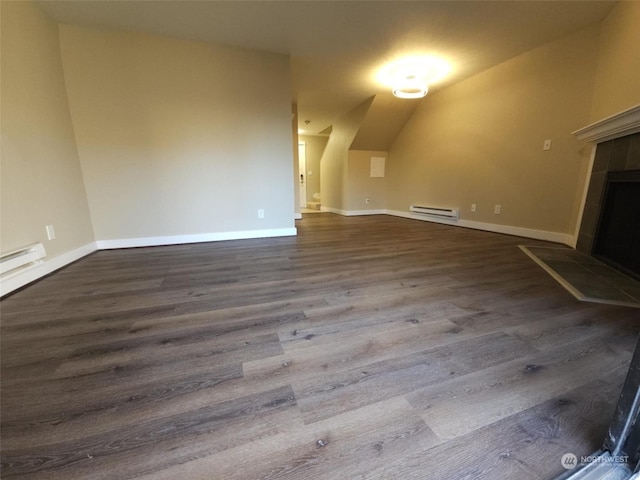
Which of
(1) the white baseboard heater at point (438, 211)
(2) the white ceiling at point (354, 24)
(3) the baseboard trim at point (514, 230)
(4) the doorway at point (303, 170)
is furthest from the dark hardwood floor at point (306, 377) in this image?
(4) the doorway at point (303, 170)

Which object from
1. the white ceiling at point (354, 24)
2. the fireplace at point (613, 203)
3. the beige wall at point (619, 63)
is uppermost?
the white ceiling at point (354, 24)

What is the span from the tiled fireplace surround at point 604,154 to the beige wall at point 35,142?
4.75m

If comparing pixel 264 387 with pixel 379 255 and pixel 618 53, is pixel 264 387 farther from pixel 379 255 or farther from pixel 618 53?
pixel 618 53

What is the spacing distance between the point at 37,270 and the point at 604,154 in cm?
529

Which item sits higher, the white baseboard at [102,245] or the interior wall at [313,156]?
the interior wall at [313,156]

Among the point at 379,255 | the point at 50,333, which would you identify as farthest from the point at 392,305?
the point at 50,333

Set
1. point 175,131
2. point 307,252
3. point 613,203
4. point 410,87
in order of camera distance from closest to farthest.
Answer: point 613,203 → point 307,252 → point 175,131 → point 410,87

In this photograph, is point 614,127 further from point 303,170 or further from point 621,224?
point 303,170

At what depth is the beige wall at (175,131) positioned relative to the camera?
106 inches

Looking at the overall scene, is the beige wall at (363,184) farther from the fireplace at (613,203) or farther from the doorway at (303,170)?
the fireplace at (613,203)

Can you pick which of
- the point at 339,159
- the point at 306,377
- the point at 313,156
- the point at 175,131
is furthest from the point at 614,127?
A: the point at 313,156

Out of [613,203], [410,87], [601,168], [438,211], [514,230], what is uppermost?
[410,87]

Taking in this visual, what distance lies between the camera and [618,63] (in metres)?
2.35

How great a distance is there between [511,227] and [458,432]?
3.78 m
